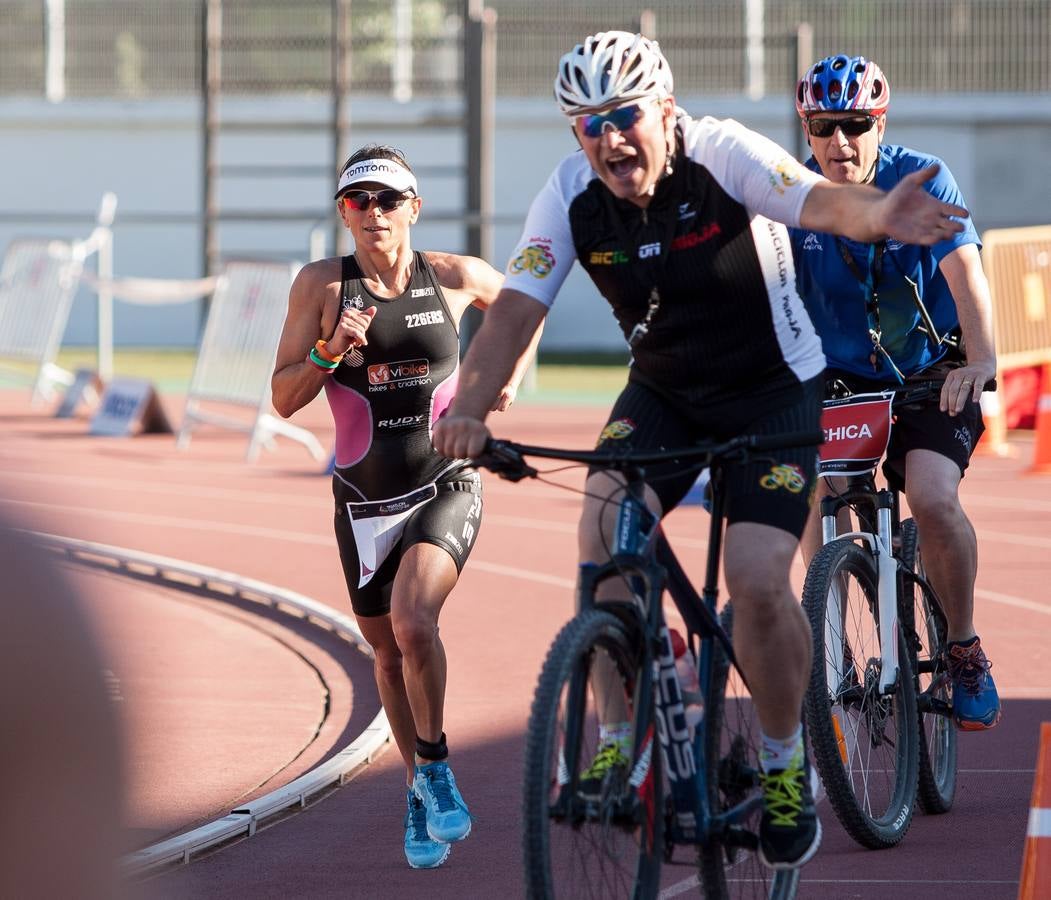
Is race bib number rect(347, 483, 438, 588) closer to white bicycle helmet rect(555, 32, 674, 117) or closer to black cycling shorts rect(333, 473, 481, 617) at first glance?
black cycling shorts rect(333, 473, 481, 617)

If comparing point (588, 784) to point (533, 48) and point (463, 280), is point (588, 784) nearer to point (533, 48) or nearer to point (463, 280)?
point (463, 280)

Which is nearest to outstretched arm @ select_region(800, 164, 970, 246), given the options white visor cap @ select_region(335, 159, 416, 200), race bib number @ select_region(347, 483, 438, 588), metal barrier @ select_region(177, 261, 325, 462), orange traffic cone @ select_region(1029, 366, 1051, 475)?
white visor cap @ select_region(335, 159, 416, 200)

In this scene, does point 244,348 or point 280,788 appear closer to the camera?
point 280,788

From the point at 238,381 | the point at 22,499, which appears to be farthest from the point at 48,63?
the point at 22,499

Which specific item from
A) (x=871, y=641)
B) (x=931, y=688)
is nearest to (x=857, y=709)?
(x=871, y=641)

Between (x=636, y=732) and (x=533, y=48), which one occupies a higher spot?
(x=533, y=48)

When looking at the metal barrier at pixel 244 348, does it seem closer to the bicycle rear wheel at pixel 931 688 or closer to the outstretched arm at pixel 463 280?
the outstretched arm at pixel 463 280

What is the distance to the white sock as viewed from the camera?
15.6 feet

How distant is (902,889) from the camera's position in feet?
17.7

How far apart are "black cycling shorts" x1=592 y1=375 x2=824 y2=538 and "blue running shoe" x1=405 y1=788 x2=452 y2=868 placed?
144cm

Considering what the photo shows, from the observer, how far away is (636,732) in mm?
4293

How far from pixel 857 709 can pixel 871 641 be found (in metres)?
0.21

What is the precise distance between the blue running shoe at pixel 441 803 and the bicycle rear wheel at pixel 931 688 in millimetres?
1474

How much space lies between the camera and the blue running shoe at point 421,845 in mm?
5688
